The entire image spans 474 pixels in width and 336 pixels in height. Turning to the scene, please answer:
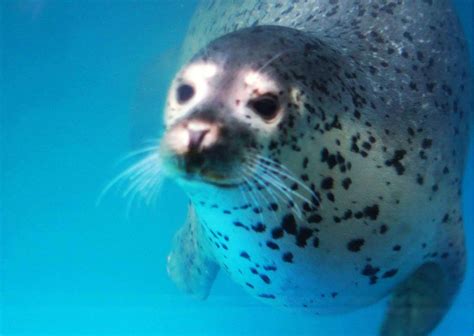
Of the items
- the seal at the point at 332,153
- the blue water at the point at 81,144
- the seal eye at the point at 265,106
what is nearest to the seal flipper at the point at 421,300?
the seal at the point at 332,153

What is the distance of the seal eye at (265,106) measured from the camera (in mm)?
1797

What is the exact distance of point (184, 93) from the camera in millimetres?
1863

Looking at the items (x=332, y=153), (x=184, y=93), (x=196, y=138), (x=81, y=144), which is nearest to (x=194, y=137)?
(x=196, y=138)

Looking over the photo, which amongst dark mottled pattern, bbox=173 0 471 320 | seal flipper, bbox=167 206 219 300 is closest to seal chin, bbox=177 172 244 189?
dark mottled pattern, bbox=173 0 471 320

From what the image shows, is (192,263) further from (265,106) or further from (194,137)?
(194,137)

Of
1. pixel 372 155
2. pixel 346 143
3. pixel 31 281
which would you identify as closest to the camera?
pixel 346 143

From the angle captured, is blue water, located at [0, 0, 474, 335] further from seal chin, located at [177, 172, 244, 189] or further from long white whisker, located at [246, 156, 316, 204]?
seal chin, located at [177, 172, 244, 189]

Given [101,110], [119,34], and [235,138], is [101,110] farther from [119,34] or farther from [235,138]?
[235,138]

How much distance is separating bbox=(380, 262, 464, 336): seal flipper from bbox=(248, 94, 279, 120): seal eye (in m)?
1.47

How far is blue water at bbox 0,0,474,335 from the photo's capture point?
20.7 ft

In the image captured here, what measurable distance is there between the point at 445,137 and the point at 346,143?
84cm

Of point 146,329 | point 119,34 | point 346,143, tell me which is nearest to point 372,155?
point 346,143

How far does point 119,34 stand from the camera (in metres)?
6.93

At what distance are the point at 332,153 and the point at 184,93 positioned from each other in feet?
1.73
